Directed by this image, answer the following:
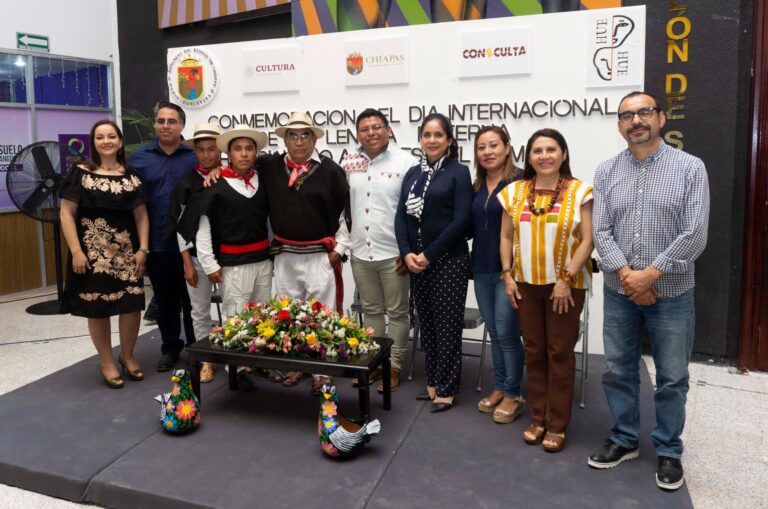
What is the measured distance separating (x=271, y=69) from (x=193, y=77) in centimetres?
76

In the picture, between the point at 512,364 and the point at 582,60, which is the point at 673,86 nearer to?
the point at 582,60

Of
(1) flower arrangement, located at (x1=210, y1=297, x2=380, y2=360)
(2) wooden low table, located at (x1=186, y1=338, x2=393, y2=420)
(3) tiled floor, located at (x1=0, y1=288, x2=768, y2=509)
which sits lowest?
(3) tiled floor, located at (x1=0, y1=288, x2=768, y2=509)

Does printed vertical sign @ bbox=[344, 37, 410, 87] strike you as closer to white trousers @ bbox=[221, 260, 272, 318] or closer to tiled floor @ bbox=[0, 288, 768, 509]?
white trousers @ bbox=[221, 260, 272, 318]

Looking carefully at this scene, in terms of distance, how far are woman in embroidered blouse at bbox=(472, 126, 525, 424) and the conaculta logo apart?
9.97ft

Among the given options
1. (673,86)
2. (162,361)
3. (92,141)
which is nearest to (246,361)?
(162,361)

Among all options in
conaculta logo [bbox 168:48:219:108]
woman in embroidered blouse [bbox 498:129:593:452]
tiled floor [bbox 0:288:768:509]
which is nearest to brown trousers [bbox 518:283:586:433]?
woman in embroidered blouse [bbox 498:129:593:452]

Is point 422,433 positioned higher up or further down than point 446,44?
further down

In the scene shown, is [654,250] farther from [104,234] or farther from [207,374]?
[104,234]

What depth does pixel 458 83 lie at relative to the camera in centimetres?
464

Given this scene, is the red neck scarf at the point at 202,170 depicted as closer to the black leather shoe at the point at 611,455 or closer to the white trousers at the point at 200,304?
the white trousers at the point at 200,304

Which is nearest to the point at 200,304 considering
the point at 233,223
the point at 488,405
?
the point at 233,223

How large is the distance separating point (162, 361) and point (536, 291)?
262 centimetres

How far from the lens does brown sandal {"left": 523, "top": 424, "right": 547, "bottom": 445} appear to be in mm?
3045

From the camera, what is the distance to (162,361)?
4234mm
